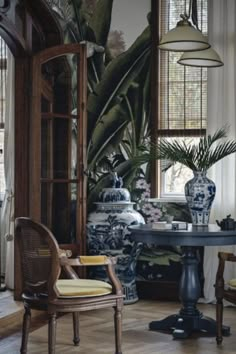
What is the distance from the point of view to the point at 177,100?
6516 millimetres

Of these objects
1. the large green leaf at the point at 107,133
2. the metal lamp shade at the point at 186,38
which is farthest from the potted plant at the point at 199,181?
the large green leaf at the point at 107,133

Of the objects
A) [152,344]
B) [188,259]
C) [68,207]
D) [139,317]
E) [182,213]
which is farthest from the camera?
[182,213]

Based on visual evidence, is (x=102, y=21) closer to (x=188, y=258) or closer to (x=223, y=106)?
(x=223, y=106)

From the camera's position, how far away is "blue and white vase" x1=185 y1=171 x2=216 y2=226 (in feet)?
16.7

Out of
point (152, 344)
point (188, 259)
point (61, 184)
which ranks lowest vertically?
point (152, 344)

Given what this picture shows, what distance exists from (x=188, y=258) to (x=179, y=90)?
2057mm

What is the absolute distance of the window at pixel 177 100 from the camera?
6441mm

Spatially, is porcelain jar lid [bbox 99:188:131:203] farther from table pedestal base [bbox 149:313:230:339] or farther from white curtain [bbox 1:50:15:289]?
table pedestal base [bbox 149:313:230:339]

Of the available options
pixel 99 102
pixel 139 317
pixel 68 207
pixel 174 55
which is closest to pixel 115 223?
pixel 68 207

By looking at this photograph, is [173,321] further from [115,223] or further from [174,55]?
[174,55]

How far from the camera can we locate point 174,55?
6.56 m

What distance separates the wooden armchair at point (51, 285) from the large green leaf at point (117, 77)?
8.34 feet

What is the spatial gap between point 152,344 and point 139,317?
905mm

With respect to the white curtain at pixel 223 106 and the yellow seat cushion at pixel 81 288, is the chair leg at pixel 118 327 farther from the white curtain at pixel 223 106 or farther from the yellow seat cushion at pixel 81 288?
the white curtain at pixel 223 106
